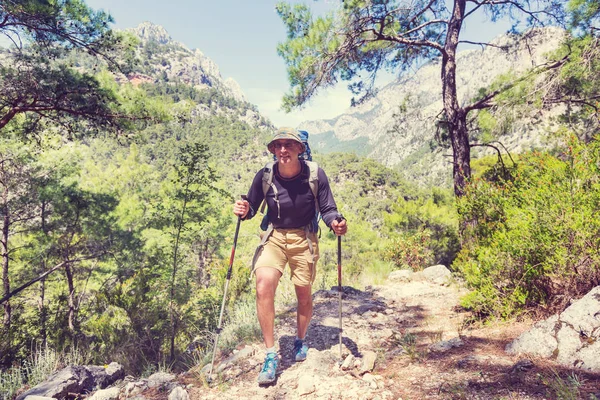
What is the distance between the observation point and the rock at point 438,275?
5.66 m

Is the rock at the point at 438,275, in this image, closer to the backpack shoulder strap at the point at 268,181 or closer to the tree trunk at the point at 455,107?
the tree trunk at the point at 455,107

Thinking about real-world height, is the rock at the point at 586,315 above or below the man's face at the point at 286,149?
below

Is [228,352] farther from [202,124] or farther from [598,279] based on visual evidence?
[202,124]

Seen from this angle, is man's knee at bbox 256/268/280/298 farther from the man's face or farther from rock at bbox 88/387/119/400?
rock at bbox 88/387/119/400

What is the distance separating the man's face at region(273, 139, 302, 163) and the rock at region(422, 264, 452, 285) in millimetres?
4392

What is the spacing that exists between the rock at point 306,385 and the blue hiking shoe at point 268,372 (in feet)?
0.74

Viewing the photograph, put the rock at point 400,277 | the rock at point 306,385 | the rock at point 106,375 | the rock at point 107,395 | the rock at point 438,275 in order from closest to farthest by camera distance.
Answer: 1. the rock at point 306,385
2. the rock at point 107,395
3. the rock at point 106,375
4. the rock at point 438,275
5. the rock at point 400,277

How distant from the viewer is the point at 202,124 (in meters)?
108

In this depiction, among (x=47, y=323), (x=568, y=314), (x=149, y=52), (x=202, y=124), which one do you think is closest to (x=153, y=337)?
(x=47, y=323)

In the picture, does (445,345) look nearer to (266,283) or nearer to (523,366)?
(523,366)

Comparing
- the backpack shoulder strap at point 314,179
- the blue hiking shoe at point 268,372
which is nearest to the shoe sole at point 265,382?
the blue hiking shoe at point 268,372

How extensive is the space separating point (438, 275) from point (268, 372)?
462 cm

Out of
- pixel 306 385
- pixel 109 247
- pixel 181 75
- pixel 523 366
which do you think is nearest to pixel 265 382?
pixel 306 385

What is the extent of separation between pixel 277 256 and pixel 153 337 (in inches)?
284
